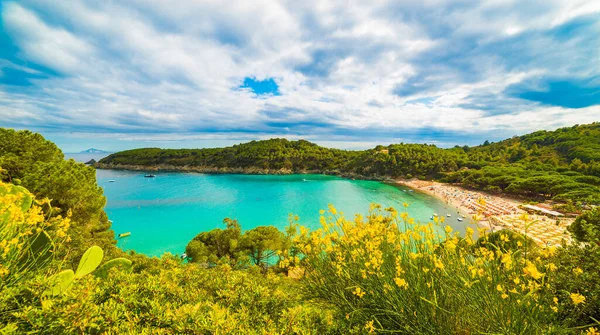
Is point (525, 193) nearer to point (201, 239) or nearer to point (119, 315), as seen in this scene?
point (201, 239)

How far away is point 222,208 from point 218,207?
1168mm

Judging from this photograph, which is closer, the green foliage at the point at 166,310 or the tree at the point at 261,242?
the green foliage at the point at 166,310

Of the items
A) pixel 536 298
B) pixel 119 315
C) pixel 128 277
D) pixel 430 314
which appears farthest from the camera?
pixel 128 277

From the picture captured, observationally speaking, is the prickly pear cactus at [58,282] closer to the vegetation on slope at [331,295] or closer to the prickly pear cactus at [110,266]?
the vegetation on slope at [331,295]

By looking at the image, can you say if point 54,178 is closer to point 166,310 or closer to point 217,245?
point 217,245

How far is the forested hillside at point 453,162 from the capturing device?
4447cm

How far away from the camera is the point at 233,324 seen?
2025 millimetres

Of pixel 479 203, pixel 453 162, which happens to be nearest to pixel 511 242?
pixel 479 203

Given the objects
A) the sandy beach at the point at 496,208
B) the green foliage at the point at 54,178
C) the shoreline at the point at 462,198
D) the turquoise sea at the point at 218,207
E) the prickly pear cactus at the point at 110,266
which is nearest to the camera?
the prickly pear cactus at the point at 110,266

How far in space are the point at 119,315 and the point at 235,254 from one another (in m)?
13.4

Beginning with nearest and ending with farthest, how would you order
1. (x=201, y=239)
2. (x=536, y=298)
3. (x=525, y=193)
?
1. (x=536, y=298)
2. (x=201, y=239)
3. (x=525, y=193)

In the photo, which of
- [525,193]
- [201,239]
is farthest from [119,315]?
[525,193]

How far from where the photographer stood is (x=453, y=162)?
71.2 m

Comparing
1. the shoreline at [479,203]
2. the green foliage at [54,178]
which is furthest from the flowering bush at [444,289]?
the green foliage at [54,178]
